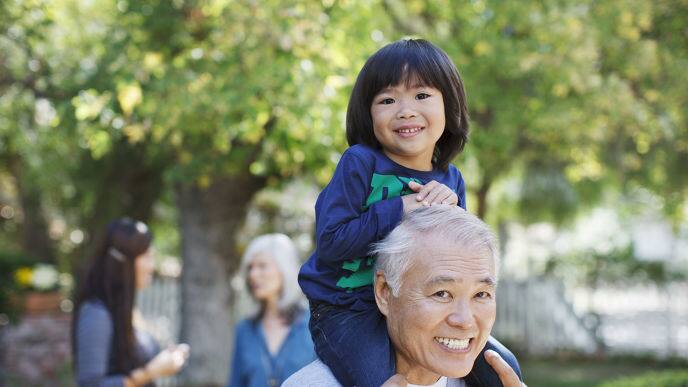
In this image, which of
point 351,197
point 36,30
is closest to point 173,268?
point 36,30

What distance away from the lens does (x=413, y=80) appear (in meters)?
2.47

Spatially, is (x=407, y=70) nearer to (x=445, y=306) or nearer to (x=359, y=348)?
(x=445, y=306)

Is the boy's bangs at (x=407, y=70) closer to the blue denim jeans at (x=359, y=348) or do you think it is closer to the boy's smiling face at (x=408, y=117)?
the boy's smiling face at (x=408, y=117)

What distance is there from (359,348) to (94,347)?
2443 millimetres

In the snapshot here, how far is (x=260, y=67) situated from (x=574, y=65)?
4226 mm

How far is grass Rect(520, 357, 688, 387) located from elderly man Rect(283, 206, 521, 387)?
38.5 ft

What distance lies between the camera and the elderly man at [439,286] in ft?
7.27

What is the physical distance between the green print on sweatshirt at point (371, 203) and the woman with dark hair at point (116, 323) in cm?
234

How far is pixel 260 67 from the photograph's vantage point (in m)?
6.41

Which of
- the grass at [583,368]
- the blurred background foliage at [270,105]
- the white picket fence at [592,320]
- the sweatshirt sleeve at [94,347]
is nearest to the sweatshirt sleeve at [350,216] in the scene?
the sweatshirt sleeve at [94,347]

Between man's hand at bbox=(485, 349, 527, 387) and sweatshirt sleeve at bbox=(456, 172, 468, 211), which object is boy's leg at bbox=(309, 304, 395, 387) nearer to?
man's hand at bbox=(485, 349, 527, 387)

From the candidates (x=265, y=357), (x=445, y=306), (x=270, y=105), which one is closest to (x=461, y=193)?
(x=445, y=306)

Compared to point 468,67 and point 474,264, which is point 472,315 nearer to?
point 474,264

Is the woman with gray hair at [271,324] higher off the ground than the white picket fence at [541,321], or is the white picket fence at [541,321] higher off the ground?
the woman with gray hair at [271,324]
